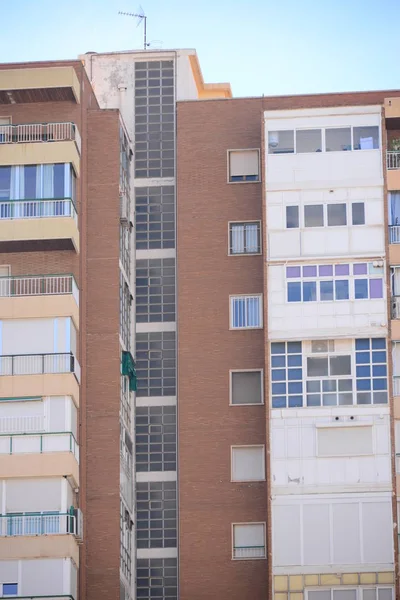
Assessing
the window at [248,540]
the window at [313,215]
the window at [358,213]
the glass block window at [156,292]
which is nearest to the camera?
the window at [248,540]

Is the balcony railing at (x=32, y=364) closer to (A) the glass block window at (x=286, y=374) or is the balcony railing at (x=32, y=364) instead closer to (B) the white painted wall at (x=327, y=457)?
(A) the glass block window at (x=286, y=374)

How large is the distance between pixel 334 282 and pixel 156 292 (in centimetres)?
710

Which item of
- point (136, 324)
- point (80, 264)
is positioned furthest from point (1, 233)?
point (136, 324)

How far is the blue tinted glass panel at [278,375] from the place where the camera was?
188ft

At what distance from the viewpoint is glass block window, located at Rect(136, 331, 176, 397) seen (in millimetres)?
60812

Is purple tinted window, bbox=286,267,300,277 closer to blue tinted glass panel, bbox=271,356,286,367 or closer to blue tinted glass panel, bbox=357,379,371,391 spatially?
blue tinted glass panel, bbox=271,356,286,367

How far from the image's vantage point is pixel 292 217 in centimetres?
5850

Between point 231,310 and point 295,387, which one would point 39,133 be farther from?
point 295,387

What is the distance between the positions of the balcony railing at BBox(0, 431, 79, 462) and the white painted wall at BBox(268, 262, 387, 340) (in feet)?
25.7

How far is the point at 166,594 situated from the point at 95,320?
960 cm

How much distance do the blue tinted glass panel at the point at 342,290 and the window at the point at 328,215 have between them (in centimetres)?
200

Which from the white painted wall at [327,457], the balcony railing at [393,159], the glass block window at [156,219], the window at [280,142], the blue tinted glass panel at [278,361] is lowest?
the white painted wall at [327,457]

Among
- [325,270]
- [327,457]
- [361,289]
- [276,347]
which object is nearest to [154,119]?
[325,270]

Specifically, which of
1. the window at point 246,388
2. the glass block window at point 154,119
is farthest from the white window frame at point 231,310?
the glass block window at point 154,119
